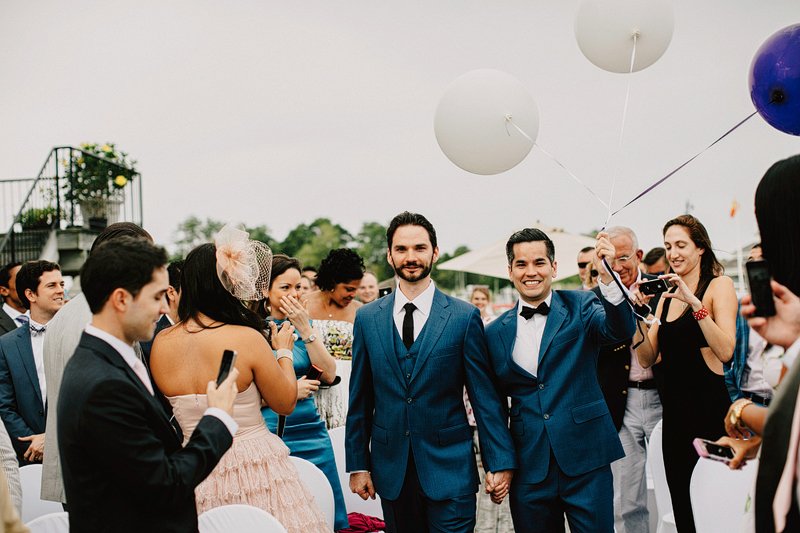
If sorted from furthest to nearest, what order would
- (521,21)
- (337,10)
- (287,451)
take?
(337,10), (521,21), (287,451)

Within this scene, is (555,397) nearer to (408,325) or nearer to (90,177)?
(408,325)

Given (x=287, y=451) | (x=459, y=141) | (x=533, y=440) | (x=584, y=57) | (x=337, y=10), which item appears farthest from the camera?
(x=337, y=10)

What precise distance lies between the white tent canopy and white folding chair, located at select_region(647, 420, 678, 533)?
6613mm

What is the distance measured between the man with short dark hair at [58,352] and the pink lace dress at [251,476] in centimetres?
43

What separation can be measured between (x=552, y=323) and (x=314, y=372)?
1.52 m

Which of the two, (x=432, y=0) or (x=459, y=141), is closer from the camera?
(x=459, y=141)

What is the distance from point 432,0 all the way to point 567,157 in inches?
116

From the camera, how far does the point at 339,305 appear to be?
5.51 meters

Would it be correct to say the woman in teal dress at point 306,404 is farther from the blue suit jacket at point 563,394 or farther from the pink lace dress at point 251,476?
the blue suit jacket at point 563,394

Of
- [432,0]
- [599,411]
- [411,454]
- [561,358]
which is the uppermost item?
[432,0]

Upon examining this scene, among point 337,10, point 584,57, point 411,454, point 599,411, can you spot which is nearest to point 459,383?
point 411,454

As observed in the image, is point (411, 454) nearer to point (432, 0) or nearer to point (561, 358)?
point (561, 358)

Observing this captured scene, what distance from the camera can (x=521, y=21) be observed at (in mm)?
5211

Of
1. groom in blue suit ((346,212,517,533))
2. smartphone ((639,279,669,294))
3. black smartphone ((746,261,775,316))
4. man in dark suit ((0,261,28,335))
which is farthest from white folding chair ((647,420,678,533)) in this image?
man in dark suit ((0,261,28,335))
